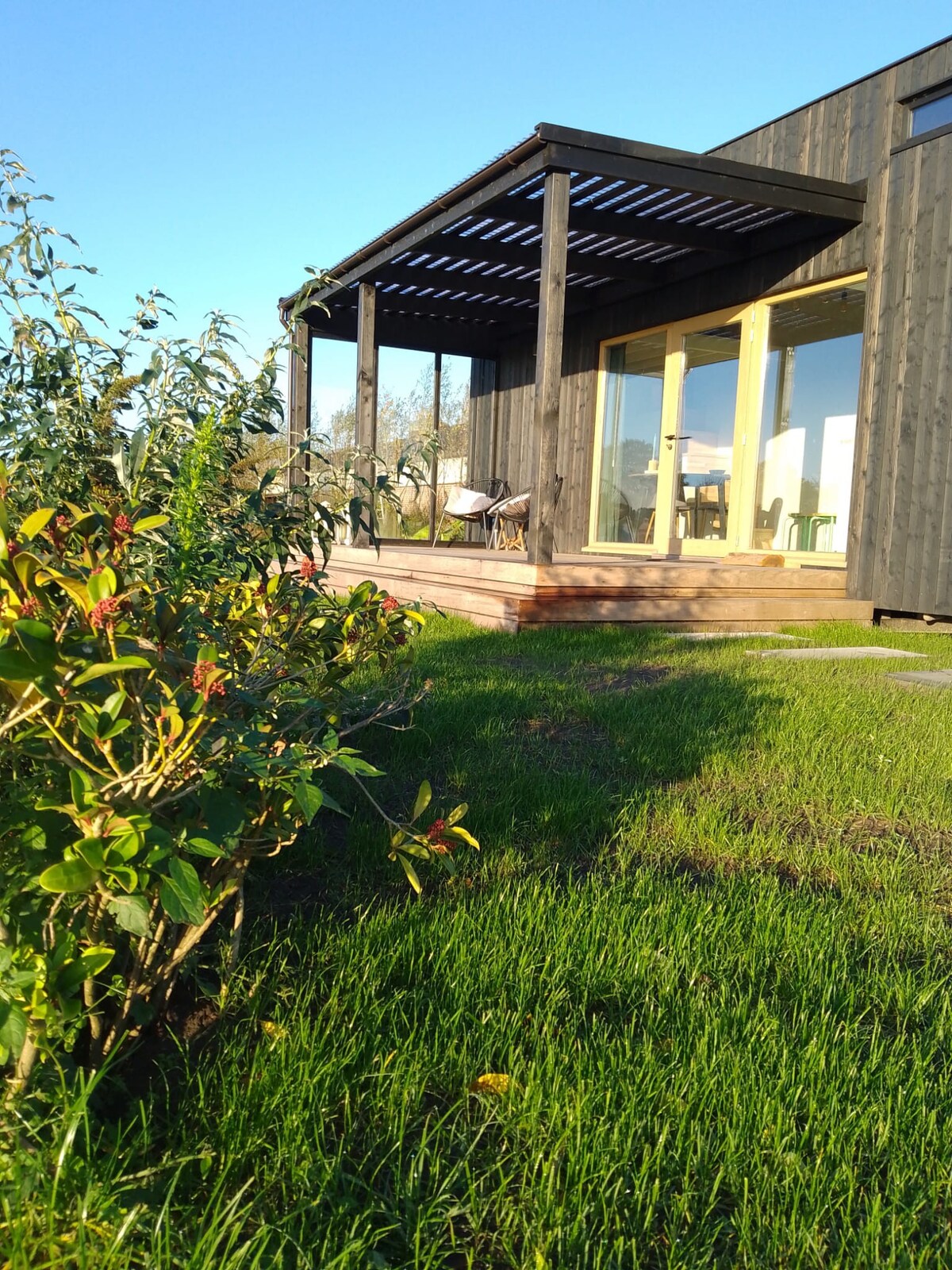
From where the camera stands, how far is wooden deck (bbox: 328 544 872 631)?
229 inches

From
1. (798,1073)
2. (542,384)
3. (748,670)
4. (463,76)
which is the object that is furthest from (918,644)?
(463,76)

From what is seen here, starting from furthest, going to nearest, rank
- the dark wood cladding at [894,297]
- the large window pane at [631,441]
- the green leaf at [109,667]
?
the large window pane at [631,441], the dark wood cladding at [894,297], the green leaf at [109,667]

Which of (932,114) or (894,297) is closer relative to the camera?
(932,114)

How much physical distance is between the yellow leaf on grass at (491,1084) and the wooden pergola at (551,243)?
3.71 m

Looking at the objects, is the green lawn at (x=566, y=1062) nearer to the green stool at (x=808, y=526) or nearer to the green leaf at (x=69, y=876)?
the green leaf at (x=69, y=876)

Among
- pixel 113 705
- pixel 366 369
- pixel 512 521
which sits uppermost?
pixel 366 369

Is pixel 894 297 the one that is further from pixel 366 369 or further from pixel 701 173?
pixel 366 369

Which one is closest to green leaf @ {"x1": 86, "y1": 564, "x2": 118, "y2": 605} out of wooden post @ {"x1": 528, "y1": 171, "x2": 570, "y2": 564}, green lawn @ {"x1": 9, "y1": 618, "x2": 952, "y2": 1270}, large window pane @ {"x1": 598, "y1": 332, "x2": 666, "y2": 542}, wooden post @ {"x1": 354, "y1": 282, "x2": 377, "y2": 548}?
green lawn @ {"x1": 9, "y1": 618, "x2": 952, "y2": 1270}

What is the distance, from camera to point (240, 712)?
4.30 feet

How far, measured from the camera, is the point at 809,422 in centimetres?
779

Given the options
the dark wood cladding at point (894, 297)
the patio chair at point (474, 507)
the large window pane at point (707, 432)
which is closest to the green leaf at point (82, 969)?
the dark wood cladding at point (894, 297)

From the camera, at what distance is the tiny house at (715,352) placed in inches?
240

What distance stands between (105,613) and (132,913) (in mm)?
337

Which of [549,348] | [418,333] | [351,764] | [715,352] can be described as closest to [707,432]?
[715,352]
